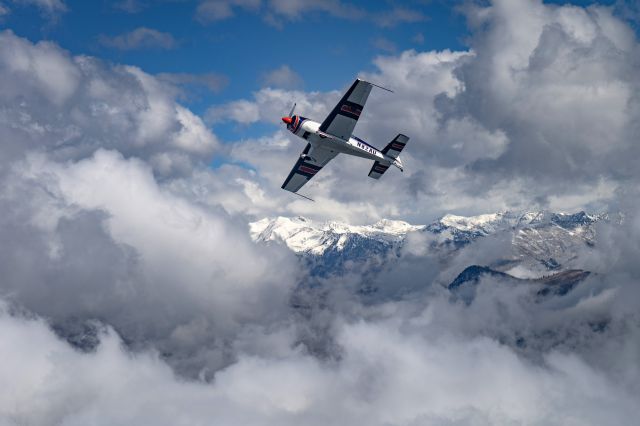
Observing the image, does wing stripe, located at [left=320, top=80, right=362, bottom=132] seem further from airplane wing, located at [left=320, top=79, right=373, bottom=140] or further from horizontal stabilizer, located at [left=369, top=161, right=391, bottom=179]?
horizontal stabilizer, located at [left=369, top=161, right=391, bottom=179]

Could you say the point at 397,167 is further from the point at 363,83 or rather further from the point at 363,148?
the point at 363,83

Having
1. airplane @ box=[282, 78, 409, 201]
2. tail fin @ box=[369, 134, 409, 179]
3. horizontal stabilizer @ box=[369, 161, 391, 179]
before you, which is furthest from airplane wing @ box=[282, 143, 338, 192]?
tail fin @ box=[369, 134, 409, 179]

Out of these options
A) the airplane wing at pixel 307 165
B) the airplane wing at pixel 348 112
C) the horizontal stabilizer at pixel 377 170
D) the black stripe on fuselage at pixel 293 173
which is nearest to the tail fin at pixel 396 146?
the horizontal stabilizer at pixel 377 170

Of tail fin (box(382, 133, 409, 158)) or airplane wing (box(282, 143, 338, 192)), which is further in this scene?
tail fin (box(382, 133, 409, 158))

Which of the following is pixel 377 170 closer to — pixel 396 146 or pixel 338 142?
pixel 396 146

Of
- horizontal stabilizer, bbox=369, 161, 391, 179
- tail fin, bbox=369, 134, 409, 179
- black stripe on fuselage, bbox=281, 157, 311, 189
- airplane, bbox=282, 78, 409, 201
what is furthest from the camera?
horizontal stabilizer, bbox=369, 161, 391, 179

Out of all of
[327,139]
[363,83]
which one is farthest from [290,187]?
[363,83]

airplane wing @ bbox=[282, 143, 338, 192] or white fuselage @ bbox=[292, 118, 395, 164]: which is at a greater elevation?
white fuselage @ bbox=[292, 118, 395, 164]

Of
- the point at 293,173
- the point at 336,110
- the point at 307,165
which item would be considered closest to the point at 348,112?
the point at 336,110
